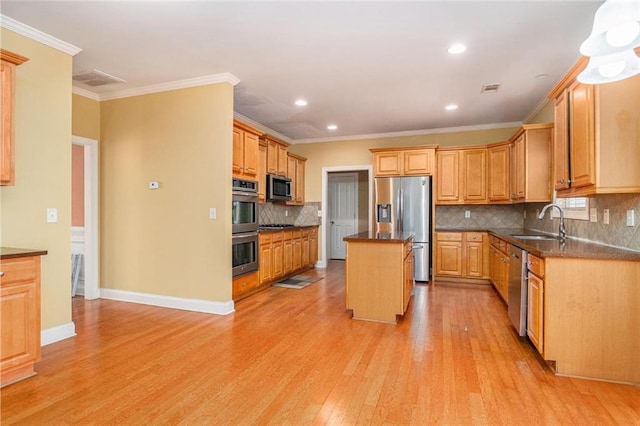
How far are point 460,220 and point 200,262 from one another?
14.7ft

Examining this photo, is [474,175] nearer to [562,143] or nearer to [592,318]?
[562,143]

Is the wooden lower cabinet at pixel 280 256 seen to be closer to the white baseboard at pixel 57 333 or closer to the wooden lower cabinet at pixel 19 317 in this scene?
the white baseboard at pixel 57 333

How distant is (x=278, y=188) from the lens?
5.91 m

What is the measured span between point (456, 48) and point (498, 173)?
301 centimetres

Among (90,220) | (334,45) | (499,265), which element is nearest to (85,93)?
(90,220)

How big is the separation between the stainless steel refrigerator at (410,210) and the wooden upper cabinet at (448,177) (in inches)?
12.6

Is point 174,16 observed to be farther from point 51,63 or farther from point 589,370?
point 589,370

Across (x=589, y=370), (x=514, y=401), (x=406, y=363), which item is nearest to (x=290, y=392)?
(x=406, y=363)

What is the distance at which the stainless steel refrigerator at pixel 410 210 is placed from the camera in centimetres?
557

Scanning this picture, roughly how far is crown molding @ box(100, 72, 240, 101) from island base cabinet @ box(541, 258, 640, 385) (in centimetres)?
354

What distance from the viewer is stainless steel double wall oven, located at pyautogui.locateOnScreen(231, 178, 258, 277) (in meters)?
4.23

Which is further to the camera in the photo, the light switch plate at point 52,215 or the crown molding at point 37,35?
the light switch plate at point 52,215

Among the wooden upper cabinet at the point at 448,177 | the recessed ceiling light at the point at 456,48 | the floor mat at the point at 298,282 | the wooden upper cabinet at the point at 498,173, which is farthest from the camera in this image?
the wooden upper cabinet at the point at 448,177

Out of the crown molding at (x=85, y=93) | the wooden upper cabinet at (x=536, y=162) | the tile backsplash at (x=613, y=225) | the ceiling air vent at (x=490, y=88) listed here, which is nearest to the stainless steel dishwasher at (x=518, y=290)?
the tile backsplash at (x=613, y=225)
